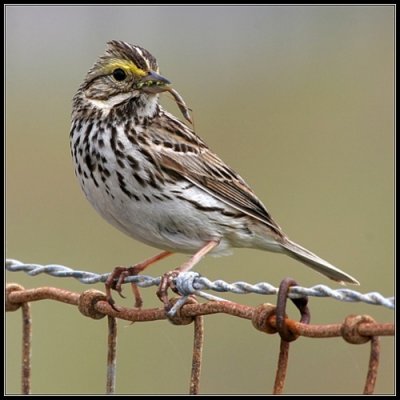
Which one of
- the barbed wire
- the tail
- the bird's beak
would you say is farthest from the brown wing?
A: the barbed wire

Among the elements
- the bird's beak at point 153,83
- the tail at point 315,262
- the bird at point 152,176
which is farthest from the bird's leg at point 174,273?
the bird's beak at point 153,83

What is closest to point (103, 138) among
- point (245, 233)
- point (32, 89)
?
point (245, 233)

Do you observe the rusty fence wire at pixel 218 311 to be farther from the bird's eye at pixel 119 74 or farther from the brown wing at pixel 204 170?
the bird's eye at pixel 119 74

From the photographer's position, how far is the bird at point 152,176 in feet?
20.7

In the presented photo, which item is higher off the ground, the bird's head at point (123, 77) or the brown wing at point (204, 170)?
the bird's head at point (123, 77)

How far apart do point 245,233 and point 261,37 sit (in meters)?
10.6

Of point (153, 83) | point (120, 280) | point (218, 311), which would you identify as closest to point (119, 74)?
point (153, 83)

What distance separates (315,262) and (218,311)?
214 cm

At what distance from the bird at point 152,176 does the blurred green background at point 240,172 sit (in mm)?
2419

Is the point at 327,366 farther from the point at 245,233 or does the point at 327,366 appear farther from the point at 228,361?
the point at 245,233

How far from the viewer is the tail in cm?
681

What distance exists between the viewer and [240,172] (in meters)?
12.1

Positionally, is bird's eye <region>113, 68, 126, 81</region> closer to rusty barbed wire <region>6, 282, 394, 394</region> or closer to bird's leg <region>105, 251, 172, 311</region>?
bird's leg <region>105, 251, 172, 311</region>

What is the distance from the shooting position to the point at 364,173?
42.3 ft
